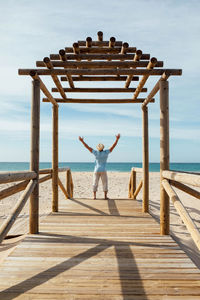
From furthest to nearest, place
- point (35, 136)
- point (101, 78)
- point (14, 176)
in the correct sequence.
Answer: point (101, 78) < point (35, 136) < point (14, 176)

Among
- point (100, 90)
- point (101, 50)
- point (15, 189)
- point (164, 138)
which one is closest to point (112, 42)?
point (101, 50)

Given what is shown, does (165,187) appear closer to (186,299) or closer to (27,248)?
(186,299)

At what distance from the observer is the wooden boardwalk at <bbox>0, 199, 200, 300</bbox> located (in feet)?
7.71

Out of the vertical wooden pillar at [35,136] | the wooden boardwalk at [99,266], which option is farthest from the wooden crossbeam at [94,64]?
the wooden boardwalk at [99,266]

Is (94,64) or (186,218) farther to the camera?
(94,64)

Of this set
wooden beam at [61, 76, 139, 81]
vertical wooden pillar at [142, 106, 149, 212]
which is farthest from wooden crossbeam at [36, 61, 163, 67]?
vertical wooden pillar at [142, 106, 149, 212]

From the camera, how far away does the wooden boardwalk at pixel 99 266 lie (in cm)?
235

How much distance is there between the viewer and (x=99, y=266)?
2867 mm

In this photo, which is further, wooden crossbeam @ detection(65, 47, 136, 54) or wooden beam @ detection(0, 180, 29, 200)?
wooden crossbeam @ detection(65, 47, 136, 54)

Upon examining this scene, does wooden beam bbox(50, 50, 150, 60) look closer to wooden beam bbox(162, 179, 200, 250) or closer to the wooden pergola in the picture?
the wooden pergola

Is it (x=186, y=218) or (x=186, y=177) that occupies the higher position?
(x=186, y=177)

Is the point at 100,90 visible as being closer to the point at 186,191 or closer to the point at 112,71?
the point at 112,71

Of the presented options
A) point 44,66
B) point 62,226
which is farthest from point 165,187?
point 44,66

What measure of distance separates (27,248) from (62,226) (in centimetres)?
123
